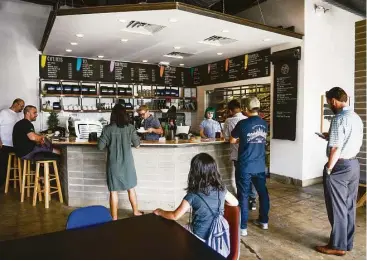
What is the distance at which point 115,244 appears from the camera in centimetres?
158

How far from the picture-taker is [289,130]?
19.7 ft

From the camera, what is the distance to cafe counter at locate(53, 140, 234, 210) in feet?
14.3

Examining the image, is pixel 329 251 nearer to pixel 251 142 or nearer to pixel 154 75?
pixel 251 142

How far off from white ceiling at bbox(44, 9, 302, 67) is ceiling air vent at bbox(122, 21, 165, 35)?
90 millimetres

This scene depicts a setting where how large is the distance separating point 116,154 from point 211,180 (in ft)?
6.47

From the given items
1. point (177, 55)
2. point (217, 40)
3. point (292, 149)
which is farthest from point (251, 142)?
point (177, 55)

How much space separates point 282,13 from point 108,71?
446 centimetres

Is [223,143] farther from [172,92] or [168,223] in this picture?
[172,92]

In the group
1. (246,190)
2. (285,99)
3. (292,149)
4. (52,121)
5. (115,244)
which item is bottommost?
(246,190)

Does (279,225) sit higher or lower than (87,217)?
lower

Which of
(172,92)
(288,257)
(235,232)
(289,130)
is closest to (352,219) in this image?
(288,257)

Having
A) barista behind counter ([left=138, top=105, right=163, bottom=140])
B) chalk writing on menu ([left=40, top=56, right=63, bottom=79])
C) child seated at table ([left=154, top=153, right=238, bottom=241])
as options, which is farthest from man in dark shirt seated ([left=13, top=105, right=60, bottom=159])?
child seated at table ([left=154, top=153, right=238, bottom=241])

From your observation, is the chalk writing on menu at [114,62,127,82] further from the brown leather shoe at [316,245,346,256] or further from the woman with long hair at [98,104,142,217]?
the brown leather shoe at [316,245,346,256]

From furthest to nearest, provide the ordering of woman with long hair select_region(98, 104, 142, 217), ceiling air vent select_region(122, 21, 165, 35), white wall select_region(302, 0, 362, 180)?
white wall select_region(302, 0, 362, 180)
ceiling air vent select_region(122, 21, 165, 35)
woman with long hair select_region(98, 104, 142, 217)
